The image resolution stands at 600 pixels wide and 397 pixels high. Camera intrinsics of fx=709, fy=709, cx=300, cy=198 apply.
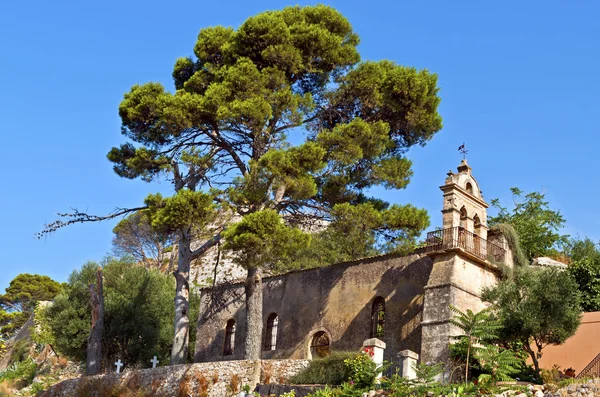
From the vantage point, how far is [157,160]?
25.2 meters

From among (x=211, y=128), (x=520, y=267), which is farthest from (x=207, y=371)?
(x=520, y=267)

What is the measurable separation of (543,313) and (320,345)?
926 centimetres

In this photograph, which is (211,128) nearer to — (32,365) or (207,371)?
(207,371)

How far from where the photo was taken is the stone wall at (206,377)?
68.1ft

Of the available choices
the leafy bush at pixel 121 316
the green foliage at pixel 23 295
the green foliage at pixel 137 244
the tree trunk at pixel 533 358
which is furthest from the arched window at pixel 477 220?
the green foliage at pixel 23 295

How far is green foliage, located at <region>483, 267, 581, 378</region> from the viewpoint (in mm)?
19094

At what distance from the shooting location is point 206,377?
847 inches

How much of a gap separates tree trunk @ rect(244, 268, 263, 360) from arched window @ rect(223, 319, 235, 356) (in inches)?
302

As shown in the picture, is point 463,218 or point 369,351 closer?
point 369,351

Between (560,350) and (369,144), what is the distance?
8.84 m

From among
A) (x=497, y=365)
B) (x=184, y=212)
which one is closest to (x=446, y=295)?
(x=497, y=365)

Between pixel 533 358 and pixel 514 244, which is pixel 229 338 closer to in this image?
pixel 514 244

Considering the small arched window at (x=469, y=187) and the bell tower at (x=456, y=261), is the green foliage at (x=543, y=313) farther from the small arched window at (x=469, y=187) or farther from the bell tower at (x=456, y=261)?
the small arched window at (x=469, y=187)

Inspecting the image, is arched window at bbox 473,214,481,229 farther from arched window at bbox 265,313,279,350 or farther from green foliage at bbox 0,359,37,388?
green foliage at bbox 0,359,37,388
